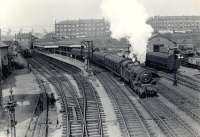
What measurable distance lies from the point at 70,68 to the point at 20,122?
33544 millimetres

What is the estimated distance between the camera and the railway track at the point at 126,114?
852 inches

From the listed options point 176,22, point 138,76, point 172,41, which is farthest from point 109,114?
point 176,22

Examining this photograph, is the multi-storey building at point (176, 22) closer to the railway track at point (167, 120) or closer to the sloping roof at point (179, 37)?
the sloping roof at point (179, 37)

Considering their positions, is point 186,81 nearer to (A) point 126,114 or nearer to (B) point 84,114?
(A) point 126,114

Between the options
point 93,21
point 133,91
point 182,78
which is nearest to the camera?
point 133,91

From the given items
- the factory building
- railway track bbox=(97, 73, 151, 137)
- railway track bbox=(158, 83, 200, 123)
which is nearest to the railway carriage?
railway track bbox=(158, 83, 200, 123)

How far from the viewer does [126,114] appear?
26234 mm

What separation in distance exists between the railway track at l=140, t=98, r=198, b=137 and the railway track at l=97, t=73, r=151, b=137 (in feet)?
4.41

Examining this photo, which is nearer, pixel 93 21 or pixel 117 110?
pixel 117 110

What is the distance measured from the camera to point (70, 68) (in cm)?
5809

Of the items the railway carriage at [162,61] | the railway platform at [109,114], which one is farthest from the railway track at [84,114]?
the railway carriage at [162,61]

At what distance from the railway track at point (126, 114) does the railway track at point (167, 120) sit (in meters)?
1.34

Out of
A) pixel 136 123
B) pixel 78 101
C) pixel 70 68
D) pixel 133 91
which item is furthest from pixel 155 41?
pixel 136 123

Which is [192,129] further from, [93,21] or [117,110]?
[93,21]
